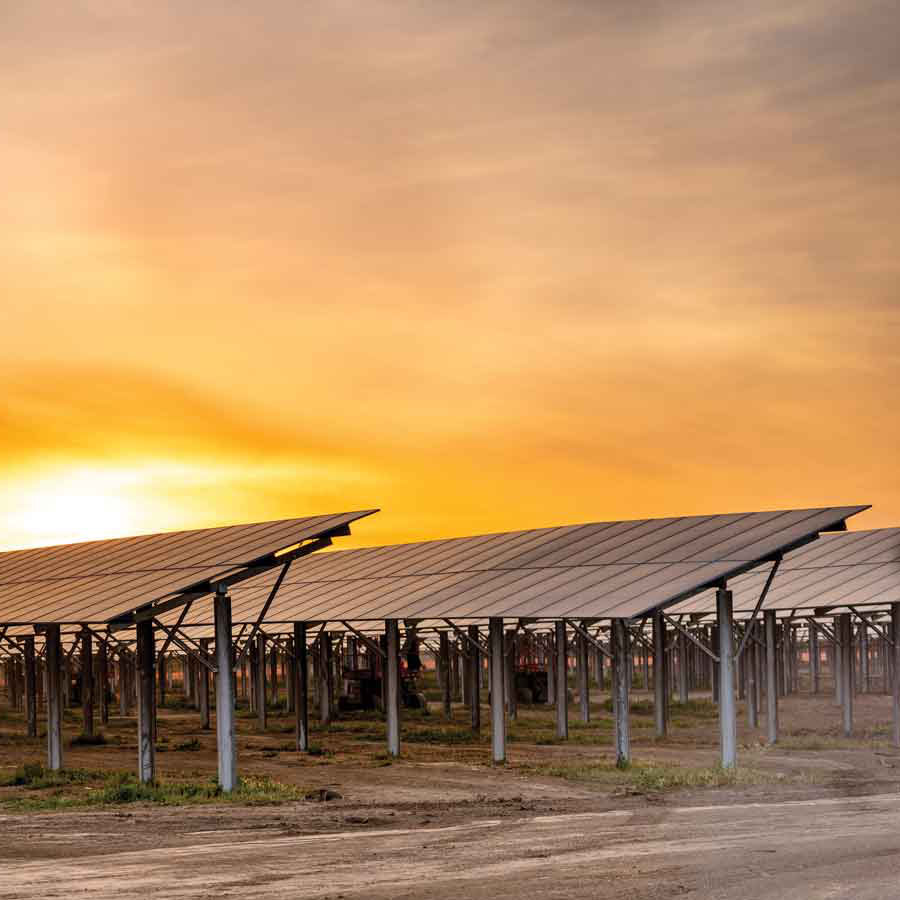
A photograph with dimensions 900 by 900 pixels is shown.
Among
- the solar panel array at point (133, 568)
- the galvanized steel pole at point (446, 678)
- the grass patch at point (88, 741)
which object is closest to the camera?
the solar panel array at point (133, 568)

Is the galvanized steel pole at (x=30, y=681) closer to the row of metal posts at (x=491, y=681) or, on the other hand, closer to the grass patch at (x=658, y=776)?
the row of metal posts at (x=491, y=681)

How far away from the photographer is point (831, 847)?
18422mm

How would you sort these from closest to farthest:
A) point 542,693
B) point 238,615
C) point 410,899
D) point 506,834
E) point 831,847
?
point 410,899, point 831,847, point 506,834, point 238,615, point 542,693

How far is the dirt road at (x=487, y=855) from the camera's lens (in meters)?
16.1

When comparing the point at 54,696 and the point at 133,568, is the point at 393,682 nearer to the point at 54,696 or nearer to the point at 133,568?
the point at 133,568

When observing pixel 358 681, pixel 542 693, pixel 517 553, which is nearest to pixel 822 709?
pixel 542 693

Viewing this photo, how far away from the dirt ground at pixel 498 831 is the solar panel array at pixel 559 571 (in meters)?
3.34

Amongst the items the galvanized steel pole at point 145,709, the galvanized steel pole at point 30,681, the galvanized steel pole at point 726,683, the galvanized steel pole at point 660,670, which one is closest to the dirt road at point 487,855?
the galvanized steel pole at point 145,709

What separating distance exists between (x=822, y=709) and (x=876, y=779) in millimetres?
25515

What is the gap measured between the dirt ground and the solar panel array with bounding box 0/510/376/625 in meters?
3.65

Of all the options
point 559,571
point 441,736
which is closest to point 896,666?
point 559,571

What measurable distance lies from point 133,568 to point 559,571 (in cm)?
913

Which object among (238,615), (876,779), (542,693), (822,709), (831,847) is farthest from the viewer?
(542,693)

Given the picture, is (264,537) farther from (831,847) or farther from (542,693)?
(542,693)
